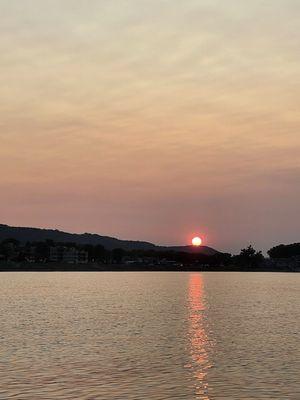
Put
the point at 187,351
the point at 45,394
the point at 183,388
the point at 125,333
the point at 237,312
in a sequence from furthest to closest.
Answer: the point at 237,312 → the point at 125,333 → the point at 187,351 → the point at 183,388 → the point at 45,394

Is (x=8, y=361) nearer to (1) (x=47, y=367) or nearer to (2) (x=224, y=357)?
(1) (x=47, y=367)

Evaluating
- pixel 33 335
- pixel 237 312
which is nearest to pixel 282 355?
pixel 33 335

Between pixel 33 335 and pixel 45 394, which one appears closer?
pixel 45 394

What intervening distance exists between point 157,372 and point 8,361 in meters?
13.1

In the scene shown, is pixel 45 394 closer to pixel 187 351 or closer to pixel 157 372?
pixel 157 372

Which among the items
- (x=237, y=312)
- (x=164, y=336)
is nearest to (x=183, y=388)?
(x=164, y=336)

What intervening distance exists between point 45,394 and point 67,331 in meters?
41.4

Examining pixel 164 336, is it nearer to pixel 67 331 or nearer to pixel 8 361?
pixel 67 331

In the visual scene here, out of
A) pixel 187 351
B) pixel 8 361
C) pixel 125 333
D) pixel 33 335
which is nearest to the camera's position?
pixel 8 361

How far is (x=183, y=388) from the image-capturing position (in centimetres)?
4419

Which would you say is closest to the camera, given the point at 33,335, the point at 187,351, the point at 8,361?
the point at 8,361

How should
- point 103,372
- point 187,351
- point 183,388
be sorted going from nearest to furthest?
point 183,388, point 103,372, point 187,351

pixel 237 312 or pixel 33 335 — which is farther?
pixel 237 312

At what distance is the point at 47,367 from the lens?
5206cm
